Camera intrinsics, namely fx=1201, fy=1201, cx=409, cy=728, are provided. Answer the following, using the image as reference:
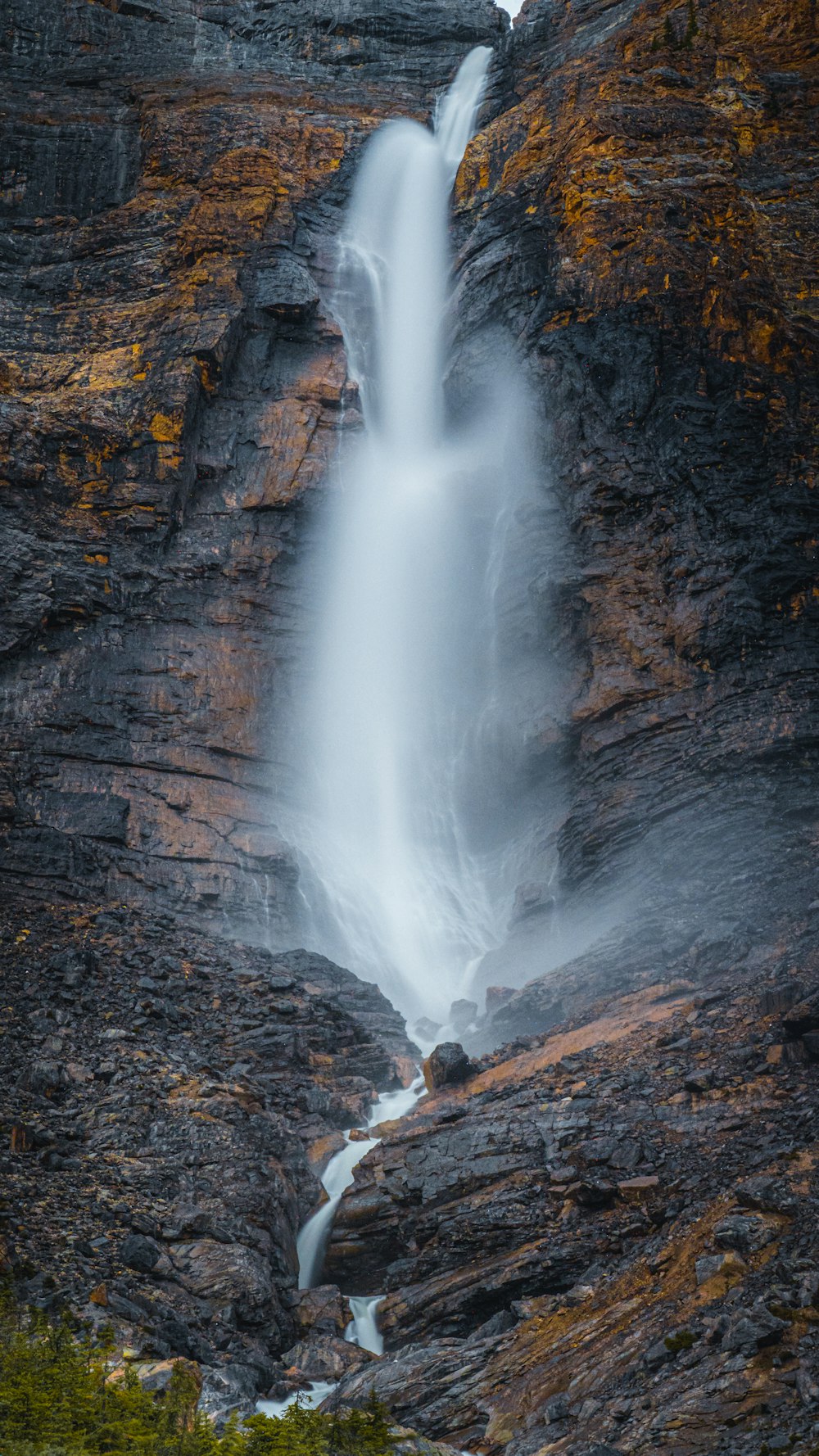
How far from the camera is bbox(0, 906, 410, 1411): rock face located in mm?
16500

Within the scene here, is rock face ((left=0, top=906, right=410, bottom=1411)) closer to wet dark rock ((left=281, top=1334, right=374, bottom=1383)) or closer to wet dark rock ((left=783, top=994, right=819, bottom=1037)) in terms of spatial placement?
wet dark rock ((left=281, top=1334, right=374, bottom=1383))

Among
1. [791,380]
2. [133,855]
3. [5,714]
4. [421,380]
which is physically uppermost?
[421,380]

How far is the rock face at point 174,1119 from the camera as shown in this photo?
16.5 m

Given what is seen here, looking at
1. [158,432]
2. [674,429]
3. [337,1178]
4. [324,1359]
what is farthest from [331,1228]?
[158,432]

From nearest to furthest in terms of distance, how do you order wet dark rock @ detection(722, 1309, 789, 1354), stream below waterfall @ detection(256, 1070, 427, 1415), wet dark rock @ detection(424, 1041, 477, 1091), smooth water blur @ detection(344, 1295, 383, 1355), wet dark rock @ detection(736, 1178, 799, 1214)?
wet dark rock @ detection(722, 1309, 789, 1354)
wet dark rock @ detection(736, 1178, 799, 1214)
stream below waterfall @ detection(256, 1070, 427, 1415)
smooth water blur @ detection(344, 1295, 383, 1355)
wet dark rock @ detection(424, 1041, 477, 1091)

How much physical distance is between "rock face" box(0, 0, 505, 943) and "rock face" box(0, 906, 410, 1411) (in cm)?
436

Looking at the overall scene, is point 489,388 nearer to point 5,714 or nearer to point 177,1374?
point 5,714

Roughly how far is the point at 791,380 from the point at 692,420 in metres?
3.05

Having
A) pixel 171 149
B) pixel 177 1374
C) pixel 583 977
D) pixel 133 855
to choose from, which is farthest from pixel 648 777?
pixel 171 149

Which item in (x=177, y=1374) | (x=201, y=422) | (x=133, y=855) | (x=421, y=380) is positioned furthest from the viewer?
(x=421, y=380)

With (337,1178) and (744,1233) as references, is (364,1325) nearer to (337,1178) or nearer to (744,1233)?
(337,1178)

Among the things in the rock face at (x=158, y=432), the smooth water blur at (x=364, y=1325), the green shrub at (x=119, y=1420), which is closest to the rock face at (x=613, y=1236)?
the smooth water blur at (x=364, y=1325)

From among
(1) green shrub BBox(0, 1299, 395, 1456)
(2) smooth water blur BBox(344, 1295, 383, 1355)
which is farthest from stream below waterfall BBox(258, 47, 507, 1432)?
(1) green shrub BBox(0, 1299, 395, 1456)

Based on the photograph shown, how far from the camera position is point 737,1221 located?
1415 cm
